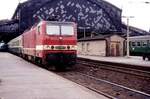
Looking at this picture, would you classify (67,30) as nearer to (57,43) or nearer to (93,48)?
(57,43)

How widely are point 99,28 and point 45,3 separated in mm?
13406

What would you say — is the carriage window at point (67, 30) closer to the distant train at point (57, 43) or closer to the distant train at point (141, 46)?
the distant train at point (57, 43)

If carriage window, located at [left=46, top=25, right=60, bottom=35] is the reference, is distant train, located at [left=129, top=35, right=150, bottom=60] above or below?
below

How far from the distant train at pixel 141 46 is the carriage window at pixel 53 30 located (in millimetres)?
16902

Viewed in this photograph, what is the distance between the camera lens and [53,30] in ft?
73.0

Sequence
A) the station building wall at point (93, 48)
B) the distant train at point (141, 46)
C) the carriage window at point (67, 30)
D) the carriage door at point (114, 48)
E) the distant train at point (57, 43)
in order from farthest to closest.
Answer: the station building wall at point (93, 48) → the carriage door at point (114, 48) → the distant train at point (141, 46) → the carriage window at point (67, 30) → the distant train at point (57, 43)

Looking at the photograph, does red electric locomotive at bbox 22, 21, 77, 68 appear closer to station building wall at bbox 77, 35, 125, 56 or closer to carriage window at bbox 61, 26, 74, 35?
carriage window at bbox 61, 26, 74, 35

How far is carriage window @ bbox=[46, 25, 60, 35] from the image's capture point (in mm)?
22109

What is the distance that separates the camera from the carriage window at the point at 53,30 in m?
22.1

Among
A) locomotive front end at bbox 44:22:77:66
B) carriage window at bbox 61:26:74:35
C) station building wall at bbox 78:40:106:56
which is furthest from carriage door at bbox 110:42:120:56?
locomotive front end at bbox 44:22:77:66

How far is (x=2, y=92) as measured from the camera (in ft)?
38.6

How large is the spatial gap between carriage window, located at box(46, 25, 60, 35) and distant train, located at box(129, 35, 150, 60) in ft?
55.5

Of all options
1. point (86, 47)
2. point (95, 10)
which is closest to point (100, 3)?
point (95, 10)

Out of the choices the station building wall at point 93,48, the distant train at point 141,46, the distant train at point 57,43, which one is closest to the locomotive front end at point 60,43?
the distant train at point 57,43
